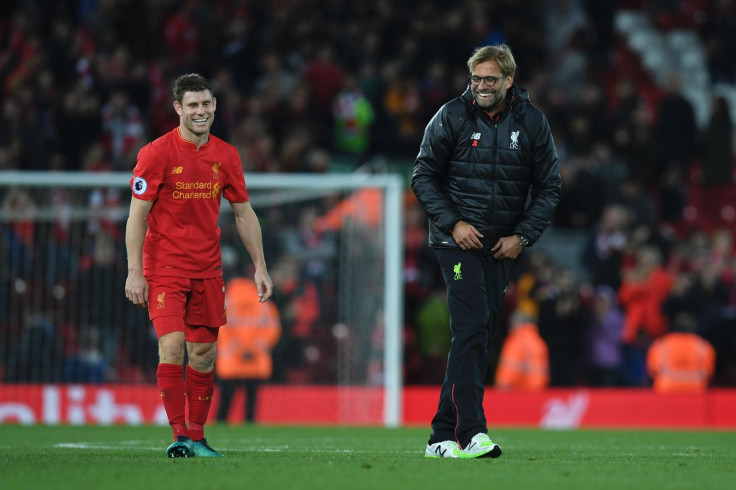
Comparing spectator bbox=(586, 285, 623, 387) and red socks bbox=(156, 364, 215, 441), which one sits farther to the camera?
spectator bbox=(586, 285, 623, 387)

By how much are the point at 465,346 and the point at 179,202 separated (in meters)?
1.73

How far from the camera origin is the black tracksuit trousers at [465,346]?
682 cm

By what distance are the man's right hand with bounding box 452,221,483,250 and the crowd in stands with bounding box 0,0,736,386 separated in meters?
7.44

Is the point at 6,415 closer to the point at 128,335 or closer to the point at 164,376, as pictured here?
the point at 128,335

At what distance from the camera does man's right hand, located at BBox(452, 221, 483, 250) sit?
6.88 metres

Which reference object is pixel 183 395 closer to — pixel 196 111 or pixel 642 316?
pixel 196 111

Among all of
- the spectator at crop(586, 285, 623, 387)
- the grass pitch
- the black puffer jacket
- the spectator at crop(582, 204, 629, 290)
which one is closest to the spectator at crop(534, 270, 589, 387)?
the spectator at crop(586, 285, 623, 387)

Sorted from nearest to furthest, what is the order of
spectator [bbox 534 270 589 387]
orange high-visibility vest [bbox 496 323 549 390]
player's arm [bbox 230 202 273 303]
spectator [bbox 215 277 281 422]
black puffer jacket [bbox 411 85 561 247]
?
black puffer jacket [bbox 411 85 561 247] < player's arm [bbox 230 202 273 303] < spectator [bbox 215 277 281 422] < orange high-visibility vest [bbox 496 323 549 390] < spectator [bbox 534 270 589 387]

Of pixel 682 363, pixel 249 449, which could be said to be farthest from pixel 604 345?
pixel 249 449

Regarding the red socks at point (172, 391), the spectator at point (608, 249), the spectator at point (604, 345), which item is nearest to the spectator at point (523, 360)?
the spectator at point (604, 345)

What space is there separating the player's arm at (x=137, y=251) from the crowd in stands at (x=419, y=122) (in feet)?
23.3

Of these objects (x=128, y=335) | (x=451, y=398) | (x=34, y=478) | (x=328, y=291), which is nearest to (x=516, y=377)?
(x=328, y=291)

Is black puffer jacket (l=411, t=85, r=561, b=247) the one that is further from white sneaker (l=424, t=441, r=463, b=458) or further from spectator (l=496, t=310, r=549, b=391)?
spectator (l=496, t=310, r=549, b=391)

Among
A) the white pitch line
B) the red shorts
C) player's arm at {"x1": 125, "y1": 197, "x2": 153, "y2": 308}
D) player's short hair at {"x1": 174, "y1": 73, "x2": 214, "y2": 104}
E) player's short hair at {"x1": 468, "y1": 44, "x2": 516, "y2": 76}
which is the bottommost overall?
the white pitch line
